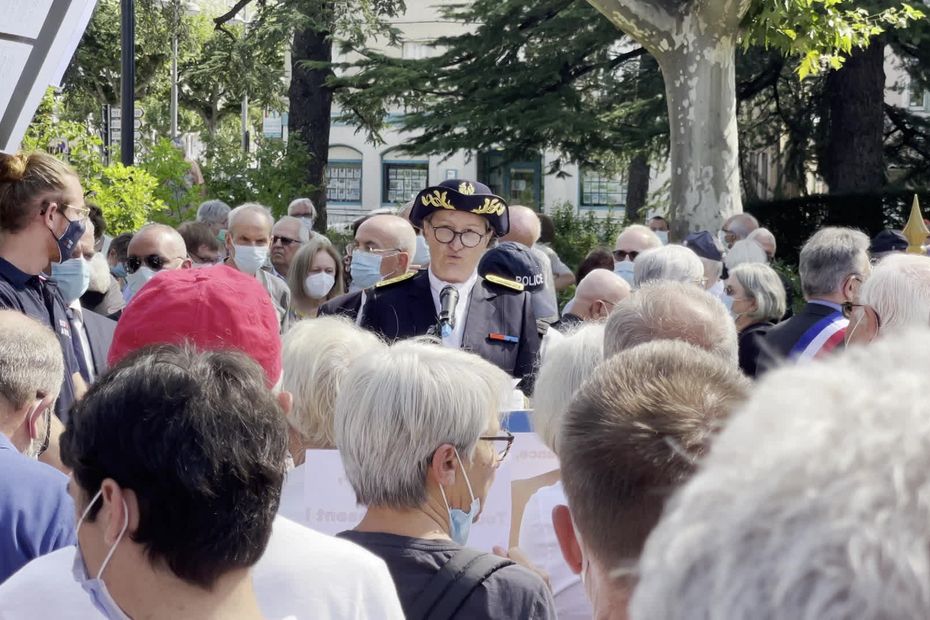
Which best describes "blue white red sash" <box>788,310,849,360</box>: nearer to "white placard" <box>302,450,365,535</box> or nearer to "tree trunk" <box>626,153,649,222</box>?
"white placard" <box>302,450,365,535</box>

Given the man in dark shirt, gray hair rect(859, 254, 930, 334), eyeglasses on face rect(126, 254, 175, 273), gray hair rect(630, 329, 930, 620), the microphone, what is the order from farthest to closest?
eyeglasses on face rect(126, 254, 175, 273) → the microphone → the man in dark shirt → gray hair rect(859, 254, 930, 334) → gray hair rect(630, 329, 930, 620)

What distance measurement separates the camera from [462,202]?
5.35 metres

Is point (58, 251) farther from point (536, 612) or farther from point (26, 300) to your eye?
point (536, 612)

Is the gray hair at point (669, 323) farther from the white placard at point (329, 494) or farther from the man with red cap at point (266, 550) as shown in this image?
the man with red cap at point (266, 550)

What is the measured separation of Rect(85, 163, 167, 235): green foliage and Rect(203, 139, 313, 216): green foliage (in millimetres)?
6291

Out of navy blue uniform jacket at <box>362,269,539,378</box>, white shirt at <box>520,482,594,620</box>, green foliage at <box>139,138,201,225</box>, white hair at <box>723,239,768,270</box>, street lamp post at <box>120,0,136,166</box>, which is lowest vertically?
white shirt at <box>520,482,594,620</box>

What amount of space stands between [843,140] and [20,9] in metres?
18.5

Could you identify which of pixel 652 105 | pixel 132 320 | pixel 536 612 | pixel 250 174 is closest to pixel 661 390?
pixel 536 612

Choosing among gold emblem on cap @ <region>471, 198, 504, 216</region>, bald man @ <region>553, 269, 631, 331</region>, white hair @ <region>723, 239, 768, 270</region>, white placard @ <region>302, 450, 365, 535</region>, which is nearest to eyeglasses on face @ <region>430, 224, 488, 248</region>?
gold emblem on cap @ <region>471, 198, 504, 216</region>

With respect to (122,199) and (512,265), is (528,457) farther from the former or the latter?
(122,199)

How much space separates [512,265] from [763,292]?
1513mm

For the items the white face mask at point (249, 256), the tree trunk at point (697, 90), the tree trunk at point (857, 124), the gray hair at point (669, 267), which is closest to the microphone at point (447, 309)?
the gray hair at point (669, 267)

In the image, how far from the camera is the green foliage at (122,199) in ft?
34.2

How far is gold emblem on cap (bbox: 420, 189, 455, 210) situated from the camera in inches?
211
